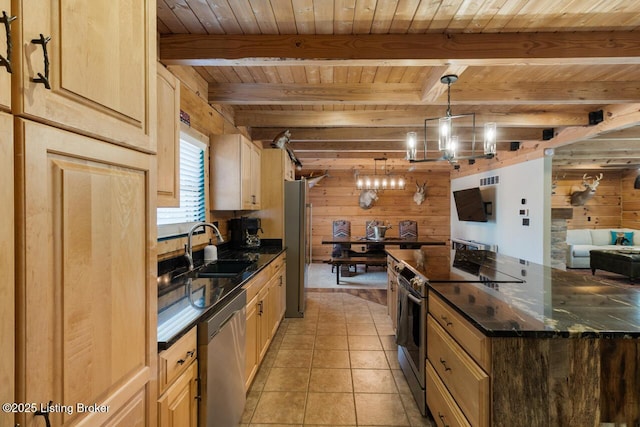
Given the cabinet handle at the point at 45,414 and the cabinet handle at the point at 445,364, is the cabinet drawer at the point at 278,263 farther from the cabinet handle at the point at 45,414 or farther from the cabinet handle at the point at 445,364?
the cabinet handle at the point at 45,414

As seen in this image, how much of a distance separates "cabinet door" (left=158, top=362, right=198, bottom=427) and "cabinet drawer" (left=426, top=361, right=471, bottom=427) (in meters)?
1.20

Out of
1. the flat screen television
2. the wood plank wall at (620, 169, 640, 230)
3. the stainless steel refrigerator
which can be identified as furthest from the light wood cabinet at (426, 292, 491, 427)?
the wood plank wall at (620, 169, 640, 230)

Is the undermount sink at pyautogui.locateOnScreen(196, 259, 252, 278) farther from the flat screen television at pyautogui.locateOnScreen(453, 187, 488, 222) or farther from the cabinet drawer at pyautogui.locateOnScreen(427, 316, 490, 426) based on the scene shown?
the flat screen television at pyautogui.locateOnScreen(453, 187, 488, 222)

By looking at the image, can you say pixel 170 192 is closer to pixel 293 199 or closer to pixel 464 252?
pixel 293 199

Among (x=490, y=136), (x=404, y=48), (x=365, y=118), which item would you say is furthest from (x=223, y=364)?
(x=365, y=118)

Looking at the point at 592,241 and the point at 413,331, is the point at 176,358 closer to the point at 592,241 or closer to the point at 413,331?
the point at 413,331

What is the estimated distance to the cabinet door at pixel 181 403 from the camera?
1.16 metres

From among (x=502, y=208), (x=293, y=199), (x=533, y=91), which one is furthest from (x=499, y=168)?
(x=293, y=199)

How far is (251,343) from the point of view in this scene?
7.50 feet

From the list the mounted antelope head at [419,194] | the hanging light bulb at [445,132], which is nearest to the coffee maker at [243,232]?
the hanging light bulb at [445,132]

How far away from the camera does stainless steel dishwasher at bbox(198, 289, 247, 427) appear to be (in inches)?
56.4

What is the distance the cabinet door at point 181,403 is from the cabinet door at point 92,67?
915 mm

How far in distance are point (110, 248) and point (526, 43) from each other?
2634 mm

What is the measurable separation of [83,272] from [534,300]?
1.85 m
